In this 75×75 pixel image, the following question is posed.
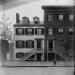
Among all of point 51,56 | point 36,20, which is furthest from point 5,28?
point 51,56

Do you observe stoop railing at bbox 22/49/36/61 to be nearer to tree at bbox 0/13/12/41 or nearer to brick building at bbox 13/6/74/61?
brick building at bbox 13/6/74/61

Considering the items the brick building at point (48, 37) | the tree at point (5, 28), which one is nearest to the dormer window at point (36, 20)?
the brick building at point (48, 37)

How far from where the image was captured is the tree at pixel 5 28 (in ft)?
3.73

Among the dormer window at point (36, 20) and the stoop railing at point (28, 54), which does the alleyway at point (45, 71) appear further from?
the dormer window at point (36, 20)

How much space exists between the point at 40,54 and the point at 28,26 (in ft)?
0.99

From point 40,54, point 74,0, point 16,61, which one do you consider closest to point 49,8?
point 74,0

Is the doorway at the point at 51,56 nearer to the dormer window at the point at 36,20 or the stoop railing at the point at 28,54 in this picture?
the stoop railing at the point at 28,54

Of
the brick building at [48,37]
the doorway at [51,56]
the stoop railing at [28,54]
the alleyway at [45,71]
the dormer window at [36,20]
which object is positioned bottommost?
the alleyway at [45,71]

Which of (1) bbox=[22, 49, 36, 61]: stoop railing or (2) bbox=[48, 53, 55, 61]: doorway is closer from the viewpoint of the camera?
(1) bbox=[22, 49, 36, 61]: stoop railing

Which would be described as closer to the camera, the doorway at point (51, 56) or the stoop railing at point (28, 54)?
the stoop railing at point (28, 54)

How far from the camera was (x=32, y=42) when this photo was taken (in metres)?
1.19

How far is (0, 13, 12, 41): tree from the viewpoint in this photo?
114cm

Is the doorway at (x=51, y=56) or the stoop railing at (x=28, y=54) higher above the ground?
the stoop railing at (x=28, y=54)

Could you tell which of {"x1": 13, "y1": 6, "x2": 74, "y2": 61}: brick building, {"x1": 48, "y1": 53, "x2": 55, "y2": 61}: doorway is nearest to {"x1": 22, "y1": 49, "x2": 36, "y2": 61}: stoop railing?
{"x1": 13, "y1": 6, "x2": 74, "y2": 61}: brick building
